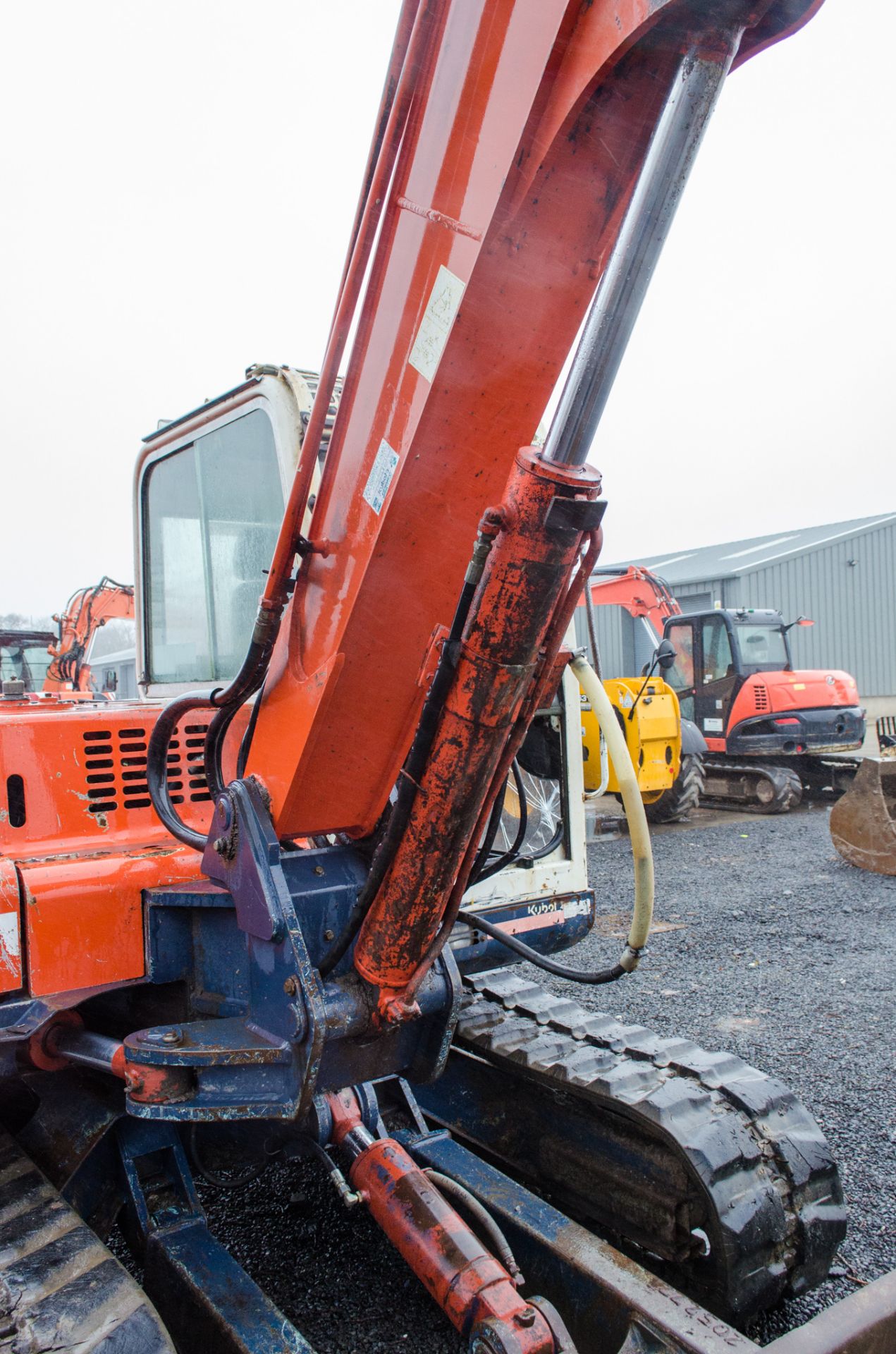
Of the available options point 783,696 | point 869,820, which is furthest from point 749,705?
point 869,820

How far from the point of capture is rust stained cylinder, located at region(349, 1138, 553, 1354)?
1828 millimetres

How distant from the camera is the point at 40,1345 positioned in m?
1.59

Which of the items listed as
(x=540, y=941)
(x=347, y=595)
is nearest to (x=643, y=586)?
(x=540, y=941)

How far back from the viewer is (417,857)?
6.12 ft

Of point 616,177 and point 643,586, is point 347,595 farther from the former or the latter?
point 643,586

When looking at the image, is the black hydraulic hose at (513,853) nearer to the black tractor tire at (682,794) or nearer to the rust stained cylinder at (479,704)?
→ the rust stained cylinder at (479,704)

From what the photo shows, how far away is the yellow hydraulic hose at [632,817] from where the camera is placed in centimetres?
179

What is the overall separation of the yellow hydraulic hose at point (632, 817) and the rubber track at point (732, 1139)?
0.72 meters

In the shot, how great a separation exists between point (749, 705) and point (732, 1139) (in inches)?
390

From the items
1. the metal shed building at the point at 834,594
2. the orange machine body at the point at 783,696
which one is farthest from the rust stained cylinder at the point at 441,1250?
the metal shed building at the point at 834,594

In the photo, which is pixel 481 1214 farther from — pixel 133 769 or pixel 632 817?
pixel 133 769

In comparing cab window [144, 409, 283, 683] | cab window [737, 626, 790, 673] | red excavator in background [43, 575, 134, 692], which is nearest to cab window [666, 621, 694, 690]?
cab window [737, 626, 790, 673]

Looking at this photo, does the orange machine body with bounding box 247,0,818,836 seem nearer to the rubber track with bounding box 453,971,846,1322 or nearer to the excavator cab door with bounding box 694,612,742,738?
the rubber track with bounding box 453,971,846,1322

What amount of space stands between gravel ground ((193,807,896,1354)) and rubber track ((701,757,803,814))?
187 centimetres
